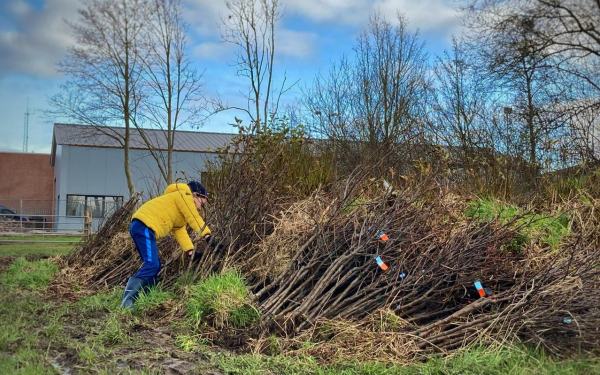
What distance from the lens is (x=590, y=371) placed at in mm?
3936

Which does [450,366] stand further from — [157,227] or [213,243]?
[157,227]

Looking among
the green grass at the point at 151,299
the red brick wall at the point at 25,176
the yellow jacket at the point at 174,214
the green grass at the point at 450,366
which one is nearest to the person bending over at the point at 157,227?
the yellow jacket at the point at 174,214

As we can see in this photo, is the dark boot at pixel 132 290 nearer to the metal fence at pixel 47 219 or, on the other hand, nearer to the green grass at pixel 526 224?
the green grass at pixel 526 224

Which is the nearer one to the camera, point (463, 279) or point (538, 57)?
point (463, 279)

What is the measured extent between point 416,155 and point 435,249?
4.79 metres

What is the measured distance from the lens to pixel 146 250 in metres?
6.66

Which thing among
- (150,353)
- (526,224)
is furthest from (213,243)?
(526,224)

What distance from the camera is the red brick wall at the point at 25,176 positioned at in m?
40.7

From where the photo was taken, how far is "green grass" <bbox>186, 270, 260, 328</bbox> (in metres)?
5.27

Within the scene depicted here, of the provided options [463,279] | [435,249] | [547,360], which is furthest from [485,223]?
[547,360]

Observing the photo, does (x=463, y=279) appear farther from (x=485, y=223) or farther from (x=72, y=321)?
(x=72, y=321)

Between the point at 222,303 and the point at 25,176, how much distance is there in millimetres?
41219

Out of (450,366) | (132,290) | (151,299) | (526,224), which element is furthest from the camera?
(132,290)

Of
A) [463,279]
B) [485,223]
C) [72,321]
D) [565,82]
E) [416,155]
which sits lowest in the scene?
[72,321]
